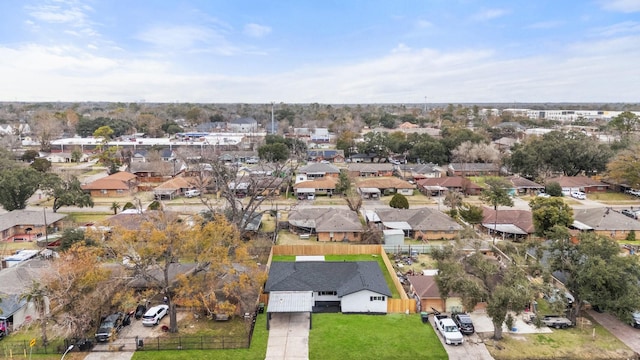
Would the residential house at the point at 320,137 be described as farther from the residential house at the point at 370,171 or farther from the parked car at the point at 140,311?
the parked car at the point at 140,311

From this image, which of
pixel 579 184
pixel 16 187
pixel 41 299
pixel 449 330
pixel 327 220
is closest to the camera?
pixel 41 299

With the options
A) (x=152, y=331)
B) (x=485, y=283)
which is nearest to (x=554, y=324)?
(x=485, y=283)

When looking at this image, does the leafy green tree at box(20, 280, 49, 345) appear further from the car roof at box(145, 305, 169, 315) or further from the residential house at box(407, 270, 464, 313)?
the residential house at box(407, 270, 464, 313)

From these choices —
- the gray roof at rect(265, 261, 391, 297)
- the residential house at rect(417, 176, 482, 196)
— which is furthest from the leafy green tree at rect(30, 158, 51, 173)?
the residential house at rect(417, 176, 482, 196)

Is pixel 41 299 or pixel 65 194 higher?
pixel 65 194

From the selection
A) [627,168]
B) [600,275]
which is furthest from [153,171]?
[627,168]

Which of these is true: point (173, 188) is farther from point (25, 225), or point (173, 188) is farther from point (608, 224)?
point (608, 224)

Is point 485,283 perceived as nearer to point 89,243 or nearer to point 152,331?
point 152,331
